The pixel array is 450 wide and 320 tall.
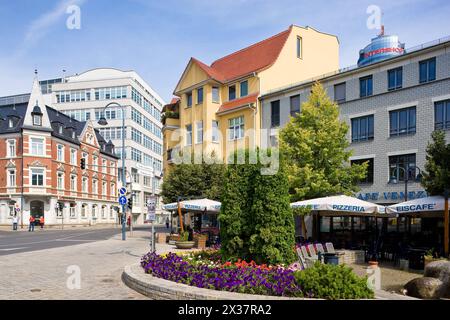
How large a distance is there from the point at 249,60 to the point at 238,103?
502 centimetres

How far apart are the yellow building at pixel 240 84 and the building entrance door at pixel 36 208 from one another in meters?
21.3

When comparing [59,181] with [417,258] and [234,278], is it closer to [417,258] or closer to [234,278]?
[417,258]

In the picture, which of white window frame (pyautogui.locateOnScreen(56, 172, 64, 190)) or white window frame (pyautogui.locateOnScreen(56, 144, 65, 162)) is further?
white window frame (pyautogui.locateOnScreen(56, 144, 65, 162))

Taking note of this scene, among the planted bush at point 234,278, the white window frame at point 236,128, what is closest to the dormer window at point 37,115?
the white window frame at point 236,128

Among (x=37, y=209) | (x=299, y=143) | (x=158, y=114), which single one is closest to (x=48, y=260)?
(x=299, y=143)

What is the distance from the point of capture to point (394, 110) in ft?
83.8

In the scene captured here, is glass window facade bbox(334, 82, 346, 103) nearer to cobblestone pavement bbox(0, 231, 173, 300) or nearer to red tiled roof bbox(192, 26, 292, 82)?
red tiled roof bbox(192, 26, 292, 82)

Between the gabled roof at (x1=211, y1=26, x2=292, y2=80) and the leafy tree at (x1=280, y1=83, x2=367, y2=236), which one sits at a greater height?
the gabled roof at (x1=211, y1=26, x2=292, y2=80)

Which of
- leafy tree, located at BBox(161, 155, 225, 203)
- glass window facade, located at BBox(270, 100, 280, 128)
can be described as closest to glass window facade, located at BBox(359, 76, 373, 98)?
glass window facade, located at BBox(270, 100, 280, 128)

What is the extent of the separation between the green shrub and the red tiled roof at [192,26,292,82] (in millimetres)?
27660

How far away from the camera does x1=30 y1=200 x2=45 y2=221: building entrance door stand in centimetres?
5088

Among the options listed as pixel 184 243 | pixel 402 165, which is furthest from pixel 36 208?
pixel 402 165

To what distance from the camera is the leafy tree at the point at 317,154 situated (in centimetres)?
2148
